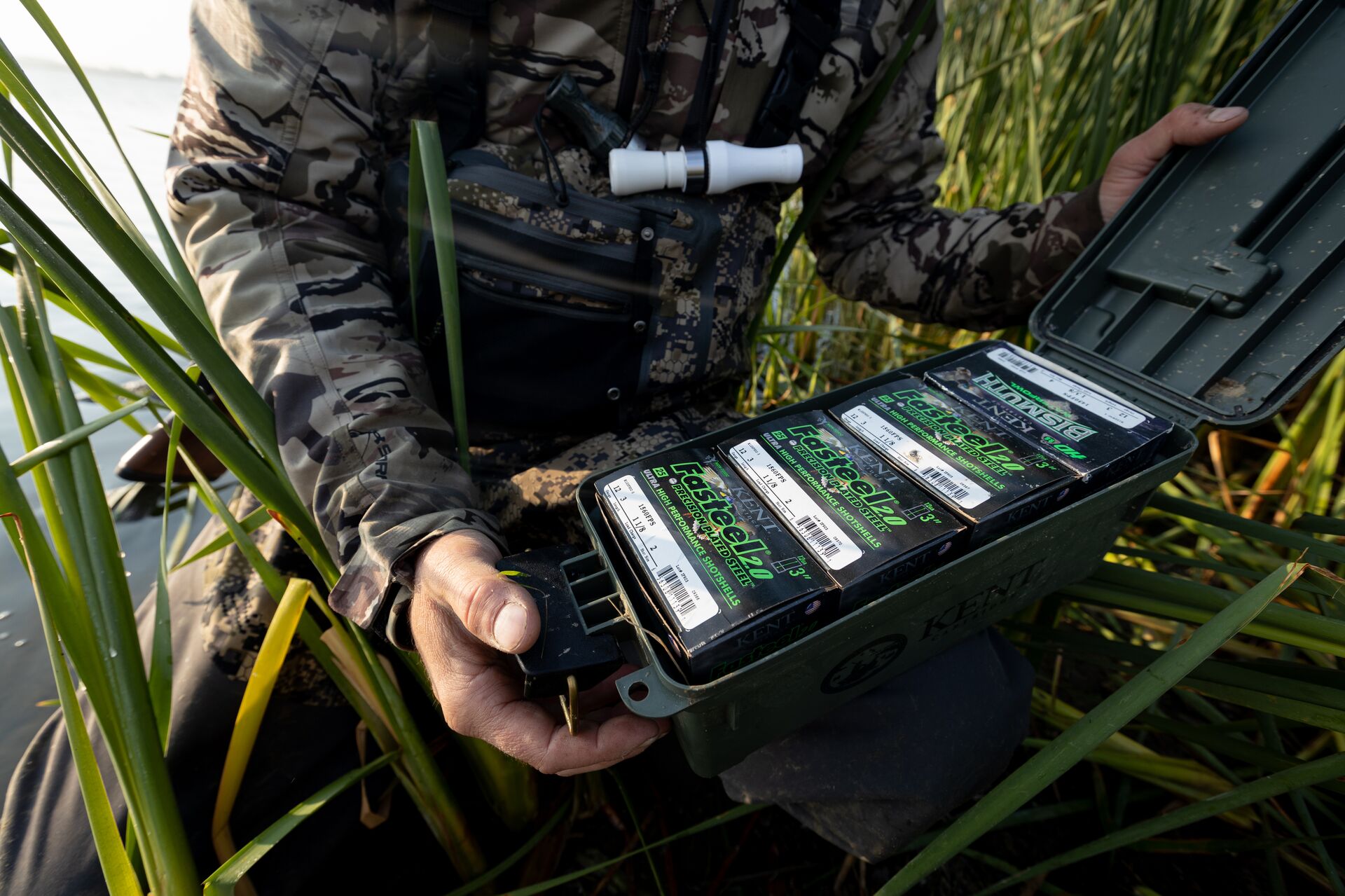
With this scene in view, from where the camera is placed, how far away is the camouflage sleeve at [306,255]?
73 centimetres

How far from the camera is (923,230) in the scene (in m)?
1.18

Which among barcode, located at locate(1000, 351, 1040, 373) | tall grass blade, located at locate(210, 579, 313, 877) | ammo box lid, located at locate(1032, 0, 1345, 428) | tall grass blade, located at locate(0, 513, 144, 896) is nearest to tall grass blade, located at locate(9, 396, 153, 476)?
tall grass blade, located at locate(0, 513, 144, 896)

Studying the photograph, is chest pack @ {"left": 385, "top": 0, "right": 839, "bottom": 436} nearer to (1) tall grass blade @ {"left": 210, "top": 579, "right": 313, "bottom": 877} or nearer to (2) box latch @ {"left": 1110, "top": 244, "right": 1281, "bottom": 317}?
(1) tall grass blade @ {"left": 210, "top": 579, "right": 313, "bottom": 877}

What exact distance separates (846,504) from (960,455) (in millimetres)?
151

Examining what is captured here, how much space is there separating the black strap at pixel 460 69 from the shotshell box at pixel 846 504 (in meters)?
0.59

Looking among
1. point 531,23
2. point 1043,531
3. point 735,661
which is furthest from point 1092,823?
point 531,23

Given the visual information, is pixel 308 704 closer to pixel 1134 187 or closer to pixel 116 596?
pixel 116 596

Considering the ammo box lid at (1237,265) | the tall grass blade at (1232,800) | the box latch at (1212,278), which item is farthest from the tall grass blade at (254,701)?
the box latch at (1212,278)

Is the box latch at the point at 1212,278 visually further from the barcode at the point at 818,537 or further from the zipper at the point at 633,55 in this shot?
the zipper at the point at 633,55

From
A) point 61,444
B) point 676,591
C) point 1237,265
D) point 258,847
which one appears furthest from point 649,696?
point 1237,265

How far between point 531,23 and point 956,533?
0.85m

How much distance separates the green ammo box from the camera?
23.0 inches

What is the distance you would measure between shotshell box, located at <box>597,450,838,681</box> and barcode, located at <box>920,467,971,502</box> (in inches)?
6.5

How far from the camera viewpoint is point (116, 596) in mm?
654
